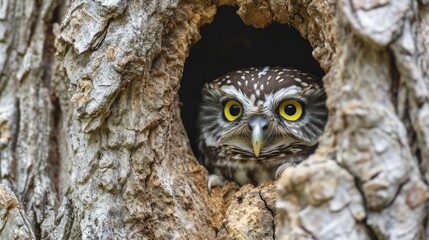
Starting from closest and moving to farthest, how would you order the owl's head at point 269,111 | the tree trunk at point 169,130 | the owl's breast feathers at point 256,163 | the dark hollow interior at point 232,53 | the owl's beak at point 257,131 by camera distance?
the tree trunk at point 169,130
the owl's beak at point 257,131
the owl's head at point 269,111
the owl's breast feathers at point 256,163
the dark hollow interior at point 232,53

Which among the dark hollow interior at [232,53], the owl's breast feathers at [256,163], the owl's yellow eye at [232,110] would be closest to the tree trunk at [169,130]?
the owl's breast feathers at [256,163]

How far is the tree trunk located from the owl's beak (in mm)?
262

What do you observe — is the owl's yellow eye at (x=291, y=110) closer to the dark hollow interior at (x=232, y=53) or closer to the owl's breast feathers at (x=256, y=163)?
the owl's breast feathers at (x=256, y=163)

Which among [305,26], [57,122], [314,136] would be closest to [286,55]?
[314,136]

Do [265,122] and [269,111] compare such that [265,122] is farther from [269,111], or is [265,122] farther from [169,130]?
[169,130]

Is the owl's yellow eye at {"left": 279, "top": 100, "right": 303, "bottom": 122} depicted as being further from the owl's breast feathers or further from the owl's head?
the owl's breast feathers

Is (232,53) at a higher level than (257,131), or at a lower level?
higher

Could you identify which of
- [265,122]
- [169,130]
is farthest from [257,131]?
[169,130]

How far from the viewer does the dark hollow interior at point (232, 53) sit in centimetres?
454

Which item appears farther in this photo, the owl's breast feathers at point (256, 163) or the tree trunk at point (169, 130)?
the owl's breast feathers at point (256, 163)

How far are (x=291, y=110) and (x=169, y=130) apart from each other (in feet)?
2.68

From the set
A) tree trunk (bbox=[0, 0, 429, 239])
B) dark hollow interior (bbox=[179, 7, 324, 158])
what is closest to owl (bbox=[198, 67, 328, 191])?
tree trunk (bbox=[0, 0, 429, 239])

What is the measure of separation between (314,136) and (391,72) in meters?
1.43

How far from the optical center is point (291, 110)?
12.1 feet
